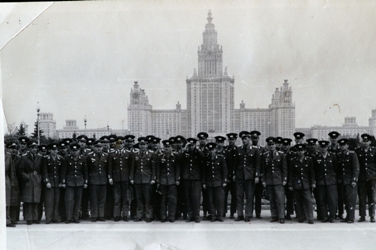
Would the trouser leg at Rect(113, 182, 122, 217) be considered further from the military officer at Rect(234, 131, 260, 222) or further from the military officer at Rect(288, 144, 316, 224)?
the military officer at Rect(288, 144, 316, 224)

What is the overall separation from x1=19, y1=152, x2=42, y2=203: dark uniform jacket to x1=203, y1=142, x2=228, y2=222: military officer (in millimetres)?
1716

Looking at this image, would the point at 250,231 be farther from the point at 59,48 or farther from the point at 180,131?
the point at 59,48

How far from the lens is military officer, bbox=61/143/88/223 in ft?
14.2

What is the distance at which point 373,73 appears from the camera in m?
4.13

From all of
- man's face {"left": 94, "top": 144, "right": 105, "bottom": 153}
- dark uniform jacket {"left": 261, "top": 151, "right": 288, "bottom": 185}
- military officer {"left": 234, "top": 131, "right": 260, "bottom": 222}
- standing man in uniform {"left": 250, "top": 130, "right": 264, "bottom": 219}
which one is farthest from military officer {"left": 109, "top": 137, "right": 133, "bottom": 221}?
dark uniform jacket {"left": 261, "top": 151, "right": 288, "bottom": 185}

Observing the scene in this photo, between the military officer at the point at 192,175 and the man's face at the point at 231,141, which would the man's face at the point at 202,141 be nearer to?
the military officer at the point at 192,175

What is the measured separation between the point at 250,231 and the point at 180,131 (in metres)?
1.26

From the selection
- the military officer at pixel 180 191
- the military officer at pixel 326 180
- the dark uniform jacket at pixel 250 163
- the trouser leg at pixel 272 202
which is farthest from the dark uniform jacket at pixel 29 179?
the military officer at pixel 326 180

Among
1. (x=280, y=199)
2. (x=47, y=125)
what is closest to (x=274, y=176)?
(x=280, y=199)

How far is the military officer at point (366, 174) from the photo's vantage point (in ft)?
14.1

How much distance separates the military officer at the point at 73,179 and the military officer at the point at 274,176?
188 cm

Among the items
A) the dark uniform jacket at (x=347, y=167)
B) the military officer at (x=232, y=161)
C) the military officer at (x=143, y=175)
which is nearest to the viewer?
the dark uniform jacket at (x=347, y=167)

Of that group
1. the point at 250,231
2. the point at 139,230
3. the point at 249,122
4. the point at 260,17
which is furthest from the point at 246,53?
the point at 139,230

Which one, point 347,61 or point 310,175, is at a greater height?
point 347,61
